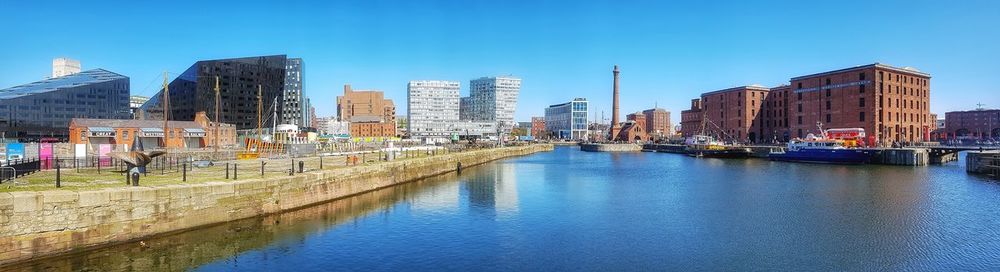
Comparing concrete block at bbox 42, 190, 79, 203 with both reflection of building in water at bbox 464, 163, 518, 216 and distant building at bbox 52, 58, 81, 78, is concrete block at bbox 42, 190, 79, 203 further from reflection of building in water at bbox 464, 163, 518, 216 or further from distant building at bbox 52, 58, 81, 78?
distant building at bbox 52, 58, 81, 78

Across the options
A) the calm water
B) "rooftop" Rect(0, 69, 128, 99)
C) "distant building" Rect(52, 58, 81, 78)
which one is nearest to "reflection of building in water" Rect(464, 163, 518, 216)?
the calm water

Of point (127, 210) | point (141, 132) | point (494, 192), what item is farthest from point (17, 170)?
point (141, 132)

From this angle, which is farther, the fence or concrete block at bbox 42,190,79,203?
the fence

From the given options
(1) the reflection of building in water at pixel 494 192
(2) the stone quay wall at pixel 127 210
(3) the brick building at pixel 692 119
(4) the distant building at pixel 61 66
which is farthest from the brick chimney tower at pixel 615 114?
(4) the distant building at pixel 61 66

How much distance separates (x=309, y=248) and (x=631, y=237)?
14.0 metres

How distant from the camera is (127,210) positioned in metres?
21.1

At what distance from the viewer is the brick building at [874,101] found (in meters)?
92.1

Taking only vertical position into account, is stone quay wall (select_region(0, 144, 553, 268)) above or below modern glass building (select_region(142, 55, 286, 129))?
below

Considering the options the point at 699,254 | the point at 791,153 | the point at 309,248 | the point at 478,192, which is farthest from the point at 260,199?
the point at 791,153

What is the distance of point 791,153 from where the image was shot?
84.2 meters

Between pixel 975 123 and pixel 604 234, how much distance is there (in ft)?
758

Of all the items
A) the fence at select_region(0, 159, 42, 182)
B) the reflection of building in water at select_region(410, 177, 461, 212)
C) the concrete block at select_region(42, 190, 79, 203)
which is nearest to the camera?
the concrete block at select_region(42, 190, 79, 203)

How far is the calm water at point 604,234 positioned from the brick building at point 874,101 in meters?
57.1

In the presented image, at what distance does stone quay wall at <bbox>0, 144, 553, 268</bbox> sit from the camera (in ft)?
59.3
